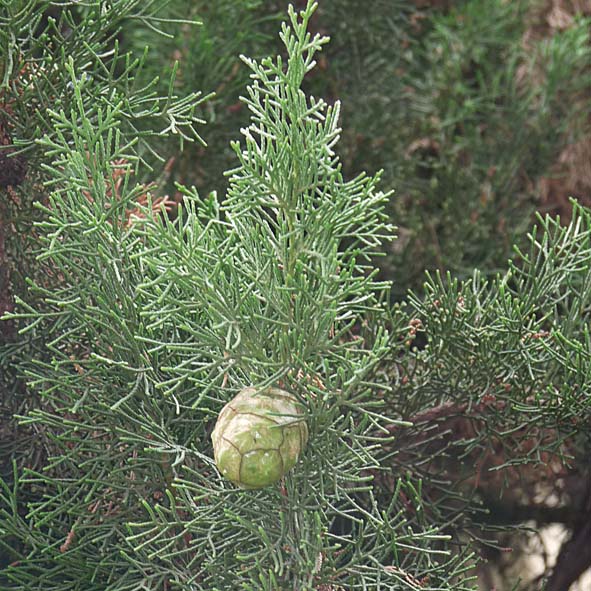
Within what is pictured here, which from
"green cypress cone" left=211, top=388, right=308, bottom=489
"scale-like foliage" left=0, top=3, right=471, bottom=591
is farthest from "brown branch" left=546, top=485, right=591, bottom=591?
"green cypress cone" left=211, top=388, right=308, bottom=489

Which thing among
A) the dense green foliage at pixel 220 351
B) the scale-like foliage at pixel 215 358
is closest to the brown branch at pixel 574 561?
the dense green foliage at pixel 220 351

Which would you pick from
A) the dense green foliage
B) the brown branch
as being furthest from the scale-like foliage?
the brown branch

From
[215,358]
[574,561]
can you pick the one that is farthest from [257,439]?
[574,561]

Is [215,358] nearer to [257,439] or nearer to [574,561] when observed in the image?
[257,439]

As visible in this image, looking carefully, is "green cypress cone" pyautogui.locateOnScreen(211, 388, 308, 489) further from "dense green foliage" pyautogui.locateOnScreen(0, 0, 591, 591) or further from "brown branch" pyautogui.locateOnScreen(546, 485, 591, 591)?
"brown branch" pyautogui.locateOnScreen(546, 485, 591, 591)

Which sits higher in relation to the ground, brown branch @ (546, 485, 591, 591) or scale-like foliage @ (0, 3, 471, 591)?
scale-like foliage @ (0, 3, 471, 591)

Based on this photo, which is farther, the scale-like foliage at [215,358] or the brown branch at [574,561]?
the brown branch at [574,561]

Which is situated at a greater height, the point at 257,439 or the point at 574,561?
the point at 257,439

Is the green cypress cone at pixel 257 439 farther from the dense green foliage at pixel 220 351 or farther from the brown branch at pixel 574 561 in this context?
the brown branch at pixel 574 561

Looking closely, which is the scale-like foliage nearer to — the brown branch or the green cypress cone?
the green cypress cone

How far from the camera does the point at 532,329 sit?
0.45 metres

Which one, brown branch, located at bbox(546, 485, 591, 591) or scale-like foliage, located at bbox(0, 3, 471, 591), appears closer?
scale-like foliage, located at bbox(0, 3, 471, 591)

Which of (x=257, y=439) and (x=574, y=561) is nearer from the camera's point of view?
(x=257, y=439)

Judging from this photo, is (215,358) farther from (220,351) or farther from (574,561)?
(574,561)
